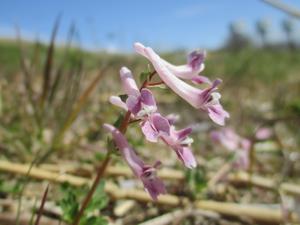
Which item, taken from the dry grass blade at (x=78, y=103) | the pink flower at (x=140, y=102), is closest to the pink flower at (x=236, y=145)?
the dry grass blade at (x=78, y=103)

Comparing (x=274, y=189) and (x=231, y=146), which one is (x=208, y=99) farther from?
(x=231, y=146)

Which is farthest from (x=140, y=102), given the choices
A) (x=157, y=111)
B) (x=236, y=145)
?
(x=236, y=145)

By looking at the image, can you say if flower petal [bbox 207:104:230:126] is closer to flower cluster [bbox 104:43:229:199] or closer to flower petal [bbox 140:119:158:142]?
flower cluster [bbox 104:43:229:199]

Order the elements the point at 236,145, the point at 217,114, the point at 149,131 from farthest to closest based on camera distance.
→ the point at 236,145 → the point at 217,114 → the point at 149,131

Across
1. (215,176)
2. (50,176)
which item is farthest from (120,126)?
(215,176)

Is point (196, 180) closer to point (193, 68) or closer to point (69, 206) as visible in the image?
point (69, 206)

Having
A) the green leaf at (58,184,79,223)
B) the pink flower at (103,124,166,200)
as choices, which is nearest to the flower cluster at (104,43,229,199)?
the pink flower at (103,124,166,200)
